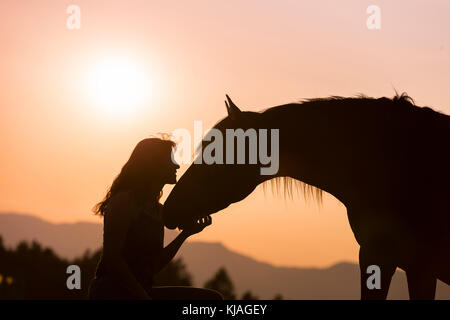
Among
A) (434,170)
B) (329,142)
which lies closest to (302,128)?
(329,142)

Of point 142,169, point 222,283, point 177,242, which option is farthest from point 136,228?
point 222,283

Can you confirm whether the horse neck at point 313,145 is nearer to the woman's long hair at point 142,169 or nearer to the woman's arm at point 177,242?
the woman's arm at point 177,242

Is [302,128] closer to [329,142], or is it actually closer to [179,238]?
[329,142]

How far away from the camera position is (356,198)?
5.03 meters

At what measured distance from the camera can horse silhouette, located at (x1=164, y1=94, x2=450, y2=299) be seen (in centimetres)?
475

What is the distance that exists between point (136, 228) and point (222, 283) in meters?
62.1

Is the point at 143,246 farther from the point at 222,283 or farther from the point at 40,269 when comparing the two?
the point at 222,283

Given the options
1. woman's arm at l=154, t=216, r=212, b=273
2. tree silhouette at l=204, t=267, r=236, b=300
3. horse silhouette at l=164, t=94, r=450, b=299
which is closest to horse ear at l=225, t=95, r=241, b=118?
horse silhouette at l=164, t=94, r=450, b=299

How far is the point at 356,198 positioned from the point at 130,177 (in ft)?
6.81

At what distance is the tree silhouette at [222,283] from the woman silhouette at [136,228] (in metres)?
60.4

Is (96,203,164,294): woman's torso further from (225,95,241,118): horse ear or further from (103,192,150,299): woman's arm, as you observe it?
(225,95,241,118): horse ear

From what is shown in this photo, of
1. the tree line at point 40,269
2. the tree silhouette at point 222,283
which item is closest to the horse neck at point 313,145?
the tree line at point 40,269

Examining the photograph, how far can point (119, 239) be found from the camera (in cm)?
371

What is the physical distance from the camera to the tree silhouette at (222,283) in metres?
63.9
